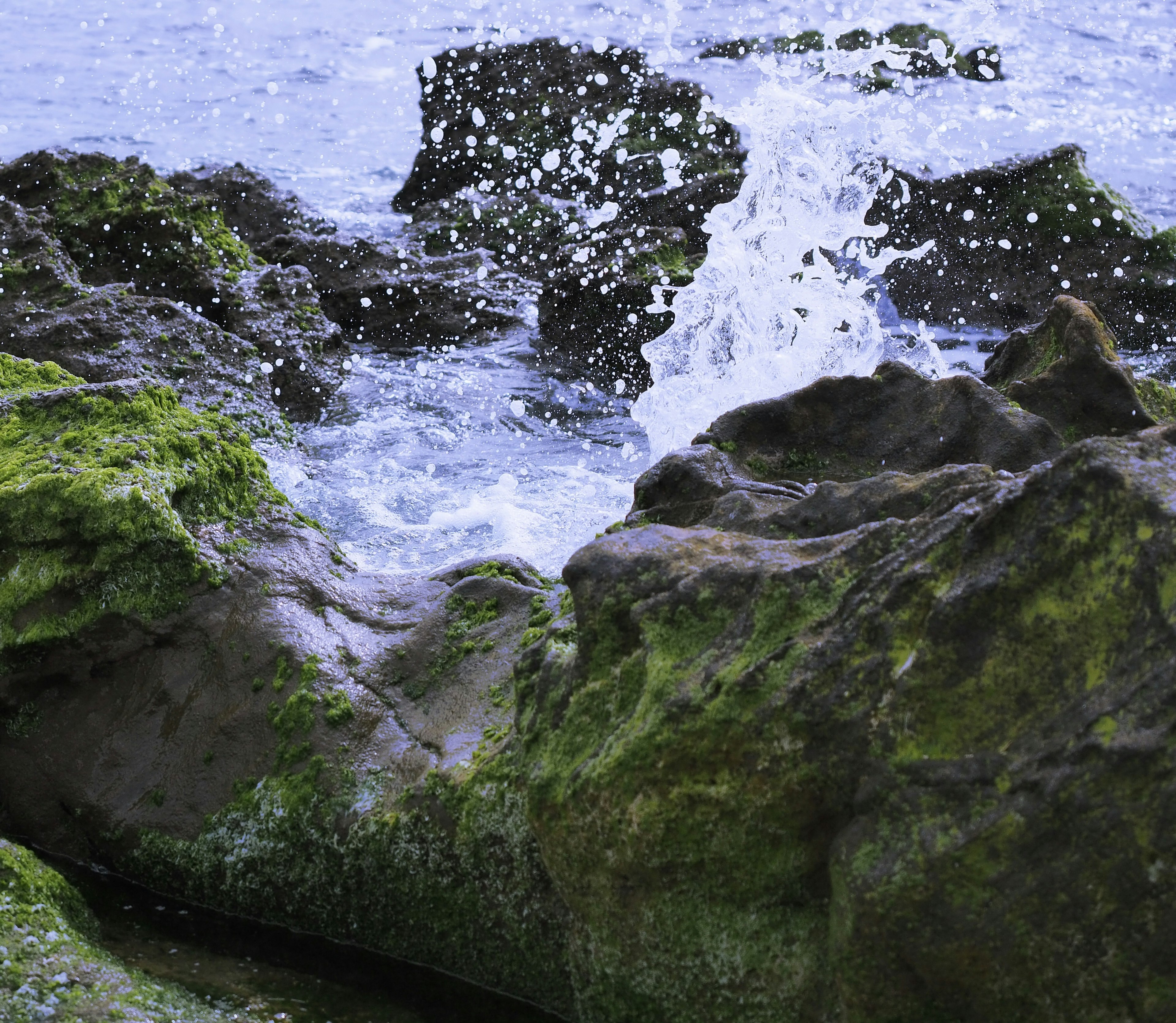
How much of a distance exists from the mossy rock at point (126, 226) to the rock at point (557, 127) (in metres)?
3.78

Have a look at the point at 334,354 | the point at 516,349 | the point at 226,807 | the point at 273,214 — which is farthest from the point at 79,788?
the point at 273,214

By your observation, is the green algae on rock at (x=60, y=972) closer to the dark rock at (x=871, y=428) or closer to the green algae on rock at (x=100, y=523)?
the green algae on rock at (x=100, y=523)

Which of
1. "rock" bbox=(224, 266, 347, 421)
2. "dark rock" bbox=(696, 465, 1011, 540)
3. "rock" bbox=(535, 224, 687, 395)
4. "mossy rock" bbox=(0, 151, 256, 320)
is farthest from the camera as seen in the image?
"rock" bbox=(535, 224, 687, 395)

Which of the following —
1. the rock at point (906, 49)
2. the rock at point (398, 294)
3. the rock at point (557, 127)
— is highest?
the rock at point (906, 49)

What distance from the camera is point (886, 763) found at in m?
2.54

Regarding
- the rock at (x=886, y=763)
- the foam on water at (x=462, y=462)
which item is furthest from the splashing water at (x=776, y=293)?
the rock at (x=886, y=763)

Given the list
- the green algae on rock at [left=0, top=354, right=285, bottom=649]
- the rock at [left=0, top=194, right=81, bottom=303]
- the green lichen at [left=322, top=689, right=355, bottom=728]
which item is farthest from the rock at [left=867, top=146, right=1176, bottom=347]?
the green lichen at [left=322, top=689, right=355, bottom=728]

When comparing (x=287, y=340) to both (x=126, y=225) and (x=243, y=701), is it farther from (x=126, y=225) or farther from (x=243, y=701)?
(x=243, y=701)

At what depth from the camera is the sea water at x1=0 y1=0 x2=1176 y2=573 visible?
695 cm

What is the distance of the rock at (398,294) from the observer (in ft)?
30.7

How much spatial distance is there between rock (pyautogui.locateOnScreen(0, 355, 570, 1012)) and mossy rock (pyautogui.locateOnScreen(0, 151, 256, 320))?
155 inches

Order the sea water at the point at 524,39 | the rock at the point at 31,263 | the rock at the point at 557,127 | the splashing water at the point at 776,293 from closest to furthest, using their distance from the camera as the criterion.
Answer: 1. the sea water at the point at 524,39
2. the splashing water at the point at 776,293
3. the rock at the point at 31,263
4. the rock at the point at 557,127

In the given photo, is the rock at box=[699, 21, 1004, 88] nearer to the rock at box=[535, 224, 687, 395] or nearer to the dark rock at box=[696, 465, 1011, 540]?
the rock at box=[535, 224, 687, 395]

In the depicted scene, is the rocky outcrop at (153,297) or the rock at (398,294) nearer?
the rocky outcrop at (153,297)
